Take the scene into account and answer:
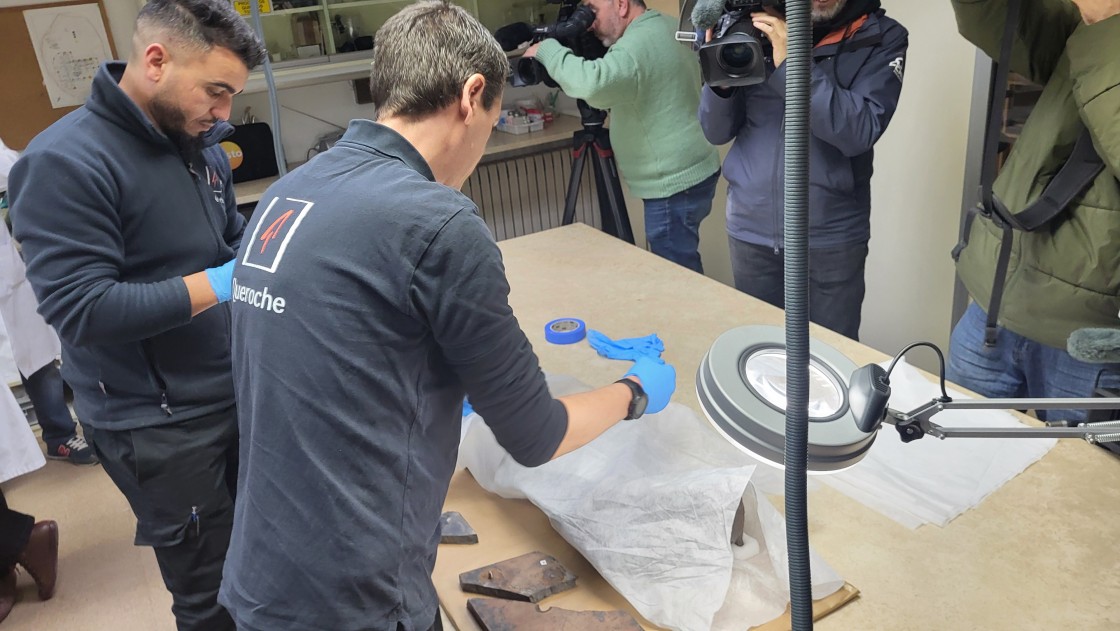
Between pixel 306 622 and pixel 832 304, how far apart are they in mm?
1591

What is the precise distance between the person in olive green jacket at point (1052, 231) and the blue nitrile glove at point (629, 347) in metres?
0.59

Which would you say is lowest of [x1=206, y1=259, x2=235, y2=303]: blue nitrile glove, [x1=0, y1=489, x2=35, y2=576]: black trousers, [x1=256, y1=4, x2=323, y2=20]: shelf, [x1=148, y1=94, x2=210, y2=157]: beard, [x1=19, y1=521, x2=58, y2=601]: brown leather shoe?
[x1=19, y1=521, x2=58, y2=601]: brown leather shoe

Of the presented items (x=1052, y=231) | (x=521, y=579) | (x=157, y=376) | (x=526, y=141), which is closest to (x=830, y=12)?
(x=1052, y=231)

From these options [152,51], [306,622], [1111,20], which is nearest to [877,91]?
[1111,20]

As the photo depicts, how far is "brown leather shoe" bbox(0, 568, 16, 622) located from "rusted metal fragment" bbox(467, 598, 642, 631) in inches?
68.2

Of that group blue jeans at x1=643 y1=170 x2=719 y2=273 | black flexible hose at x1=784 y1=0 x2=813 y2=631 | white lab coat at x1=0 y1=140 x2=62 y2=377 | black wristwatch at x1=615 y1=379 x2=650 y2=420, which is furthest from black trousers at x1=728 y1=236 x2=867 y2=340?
white lab coat at x1=0 y1=140 x2=62 y2=377

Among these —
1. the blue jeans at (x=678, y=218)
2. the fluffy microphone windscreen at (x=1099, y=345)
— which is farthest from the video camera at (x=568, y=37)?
the fluffy microphone windscreen at (x=1099, y=345)

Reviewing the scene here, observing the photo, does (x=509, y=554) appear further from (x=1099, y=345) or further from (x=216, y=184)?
(x=216, y=184)

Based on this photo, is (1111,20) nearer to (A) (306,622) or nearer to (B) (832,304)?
(B) (832,304)

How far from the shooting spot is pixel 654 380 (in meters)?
1.15

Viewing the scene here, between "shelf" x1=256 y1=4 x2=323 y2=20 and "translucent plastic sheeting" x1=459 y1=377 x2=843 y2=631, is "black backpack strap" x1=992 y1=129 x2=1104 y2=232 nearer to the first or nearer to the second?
"translucent plastic sheeting" x1=459 y1=377 x2=843 y2=631

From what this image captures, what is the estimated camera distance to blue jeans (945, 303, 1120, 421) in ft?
4.52

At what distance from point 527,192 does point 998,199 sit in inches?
120

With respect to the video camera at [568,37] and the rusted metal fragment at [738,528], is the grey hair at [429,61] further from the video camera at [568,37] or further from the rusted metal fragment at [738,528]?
the video camera at [568,37]
